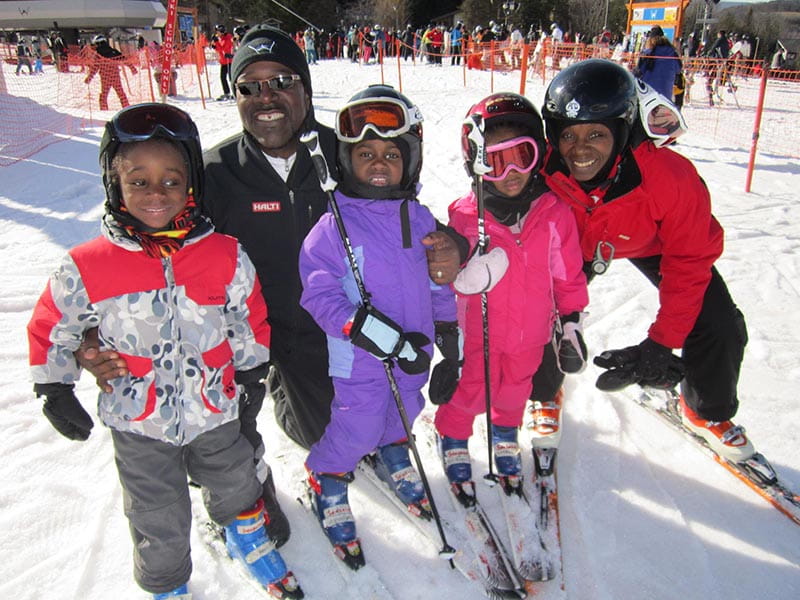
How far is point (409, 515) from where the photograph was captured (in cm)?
247

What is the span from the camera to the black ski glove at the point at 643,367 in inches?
101

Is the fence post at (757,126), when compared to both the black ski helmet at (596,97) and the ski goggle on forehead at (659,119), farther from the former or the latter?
the black ski helmet at (596,97)

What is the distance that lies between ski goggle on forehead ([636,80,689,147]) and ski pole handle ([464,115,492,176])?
84 cm

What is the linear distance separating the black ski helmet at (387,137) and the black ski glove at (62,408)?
50.8 inches

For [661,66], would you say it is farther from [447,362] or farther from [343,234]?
[343,234]

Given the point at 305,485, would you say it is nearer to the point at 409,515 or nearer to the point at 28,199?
the point at 409,515

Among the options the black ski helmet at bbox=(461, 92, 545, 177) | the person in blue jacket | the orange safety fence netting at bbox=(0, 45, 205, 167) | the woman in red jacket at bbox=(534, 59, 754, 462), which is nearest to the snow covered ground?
the woman in red jacket at bbox=(534, 59, 754, 462)

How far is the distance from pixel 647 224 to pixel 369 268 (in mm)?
1285

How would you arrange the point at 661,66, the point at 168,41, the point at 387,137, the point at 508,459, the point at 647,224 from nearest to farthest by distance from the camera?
1. the point at 387,137
2. the point at 647,224
3. the point at 508,459
4. the point at 661,66
5. the point at 168,41

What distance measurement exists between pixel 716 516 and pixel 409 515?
1.41 metres

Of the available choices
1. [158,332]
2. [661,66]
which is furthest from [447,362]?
[661,66]

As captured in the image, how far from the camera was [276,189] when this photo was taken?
101 inches

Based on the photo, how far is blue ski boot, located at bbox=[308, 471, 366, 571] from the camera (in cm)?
227

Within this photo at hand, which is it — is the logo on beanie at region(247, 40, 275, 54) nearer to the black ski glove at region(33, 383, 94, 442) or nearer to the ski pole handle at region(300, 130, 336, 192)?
the ski pole handle at region(300, 130, 336, 192)
